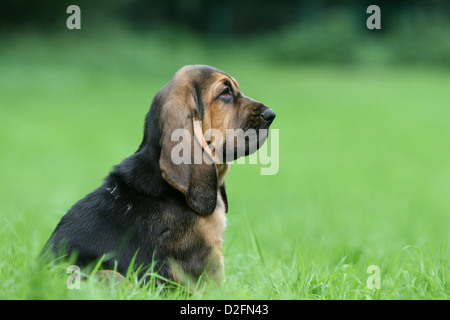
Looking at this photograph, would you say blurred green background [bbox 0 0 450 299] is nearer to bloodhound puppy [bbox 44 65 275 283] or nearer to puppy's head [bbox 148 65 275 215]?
bloodhound puppy [bbox 44 65 275 283]

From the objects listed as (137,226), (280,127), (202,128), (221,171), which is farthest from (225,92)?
(280,127)

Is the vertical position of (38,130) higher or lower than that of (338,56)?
lower

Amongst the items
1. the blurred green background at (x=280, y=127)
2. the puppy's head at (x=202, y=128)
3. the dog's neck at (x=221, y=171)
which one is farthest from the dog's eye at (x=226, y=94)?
the blurred green background at (x=280, y=127)

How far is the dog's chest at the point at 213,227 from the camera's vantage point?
3.69 metres

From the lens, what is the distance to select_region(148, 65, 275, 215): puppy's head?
3705mm

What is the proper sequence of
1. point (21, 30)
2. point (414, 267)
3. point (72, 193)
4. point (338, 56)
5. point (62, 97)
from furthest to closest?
1. point (338, 56)
2. point (21, 30)
3. point (62, 97)
4. point (72, 193)
5. point (414, 267)

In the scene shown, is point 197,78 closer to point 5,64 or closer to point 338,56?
point 5,64

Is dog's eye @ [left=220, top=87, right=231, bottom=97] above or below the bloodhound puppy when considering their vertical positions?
above

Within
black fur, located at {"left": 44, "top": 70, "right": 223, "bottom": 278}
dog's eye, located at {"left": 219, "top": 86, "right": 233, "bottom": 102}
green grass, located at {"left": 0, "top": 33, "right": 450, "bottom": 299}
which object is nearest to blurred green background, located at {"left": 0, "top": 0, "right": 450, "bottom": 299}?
green grass, located at {"left": 0, "top": 33, "right": 450, "bottom": 299}

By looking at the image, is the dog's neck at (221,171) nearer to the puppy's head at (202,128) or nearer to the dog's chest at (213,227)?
the puppy's head at (202,128)

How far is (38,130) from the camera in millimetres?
16344

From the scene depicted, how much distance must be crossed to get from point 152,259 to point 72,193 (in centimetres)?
625

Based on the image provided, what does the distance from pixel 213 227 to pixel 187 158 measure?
1.52ft
